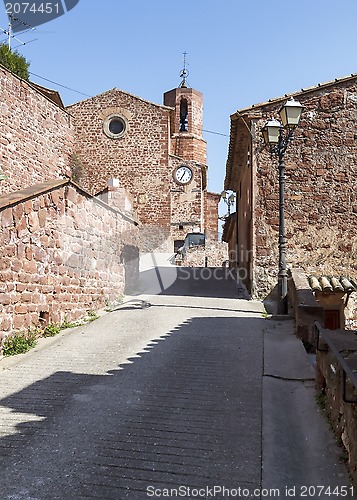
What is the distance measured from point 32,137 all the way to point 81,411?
13.6 m

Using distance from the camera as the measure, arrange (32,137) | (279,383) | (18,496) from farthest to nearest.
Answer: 1. (32,137)
2. (279,383)
3. (18,496)

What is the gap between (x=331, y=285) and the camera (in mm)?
10367

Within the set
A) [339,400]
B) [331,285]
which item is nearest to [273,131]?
[331,285]

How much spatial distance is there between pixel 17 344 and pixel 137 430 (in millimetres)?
3190

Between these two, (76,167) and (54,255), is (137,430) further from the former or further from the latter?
(76,167)

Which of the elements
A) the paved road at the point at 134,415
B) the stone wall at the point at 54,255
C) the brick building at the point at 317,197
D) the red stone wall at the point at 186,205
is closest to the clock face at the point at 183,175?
the red stone wall at the point at 186,205

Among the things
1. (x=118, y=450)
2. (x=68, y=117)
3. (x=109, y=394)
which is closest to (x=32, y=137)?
(x=68, y=117)

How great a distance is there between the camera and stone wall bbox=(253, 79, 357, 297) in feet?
36.7

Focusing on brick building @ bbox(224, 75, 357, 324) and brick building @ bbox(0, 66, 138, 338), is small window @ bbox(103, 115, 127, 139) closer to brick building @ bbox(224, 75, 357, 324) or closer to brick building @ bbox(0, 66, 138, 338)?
brick building @ bbox(0, 66, 138, 338)

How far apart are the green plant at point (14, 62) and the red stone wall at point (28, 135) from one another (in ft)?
10.9

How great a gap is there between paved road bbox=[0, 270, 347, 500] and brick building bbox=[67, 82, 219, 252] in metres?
20.9

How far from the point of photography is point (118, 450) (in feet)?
12.1

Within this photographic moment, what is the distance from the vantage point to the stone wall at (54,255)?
668cm

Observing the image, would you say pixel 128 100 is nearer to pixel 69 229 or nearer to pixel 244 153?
pixel 244 153
